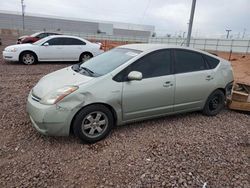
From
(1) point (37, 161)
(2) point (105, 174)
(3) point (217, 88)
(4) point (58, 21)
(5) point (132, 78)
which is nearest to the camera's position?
(2) point (105, 174)

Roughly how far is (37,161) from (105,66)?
6.05 feet

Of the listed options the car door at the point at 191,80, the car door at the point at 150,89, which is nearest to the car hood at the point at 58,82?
the car door at the point at 150,89

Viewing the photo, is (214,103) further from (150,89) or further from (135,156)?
(135,156)

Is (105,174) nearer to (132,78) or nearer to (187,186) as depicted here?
(187,186)

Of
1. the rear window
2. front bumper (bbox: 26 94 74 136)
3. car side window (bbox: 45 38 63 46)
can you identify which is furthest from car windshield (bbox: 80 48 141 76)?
car side window (bbox: 45 38 63 46)

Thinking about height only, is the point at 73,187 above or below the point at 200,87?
below

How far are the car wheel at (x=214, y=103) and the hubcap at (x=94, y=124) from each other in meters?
2.31

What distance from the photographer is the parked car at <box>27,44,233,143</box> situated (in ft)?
10.3

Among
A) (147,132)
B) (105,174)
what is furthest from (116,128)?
(105,174)

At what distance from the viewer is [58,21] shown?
76500 mm

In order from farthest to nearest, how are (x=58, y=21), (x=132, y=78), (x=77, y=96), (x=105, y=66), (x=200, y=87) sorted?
1. (x=58, y=21)
2. (x=200, y=87)
3. (x=105, y=66)
4. (x=132, y=78)
5. (x=77, y=96)

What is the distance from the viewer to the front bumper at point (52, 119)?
3059 mm

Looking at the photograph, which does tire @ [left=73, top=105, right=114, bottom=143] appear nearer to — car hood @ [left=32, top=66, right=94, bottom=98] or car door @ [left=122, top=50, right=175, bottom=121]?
car door @ [left=122, top=50, right=175, bottom=121]

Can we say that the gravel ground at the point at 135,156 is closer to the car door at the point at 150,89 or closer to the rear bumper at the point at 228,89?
the car door at the point at 150,89
